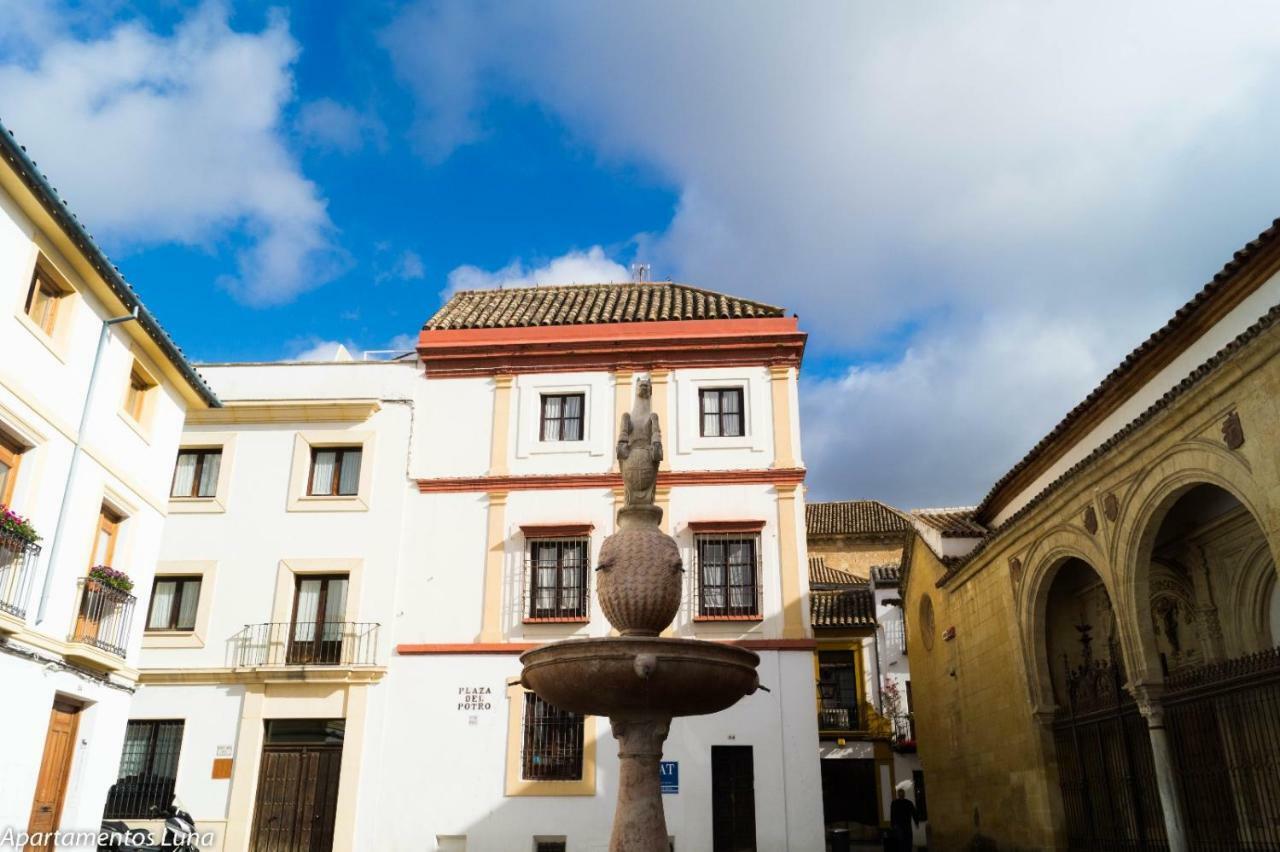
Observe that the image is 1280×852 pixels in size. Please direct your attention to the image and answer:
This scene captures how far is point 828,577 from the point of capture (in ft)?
108

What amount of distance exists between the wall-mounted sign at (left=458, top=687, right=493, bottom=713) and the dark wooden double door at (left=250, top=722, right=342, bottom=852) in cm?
237

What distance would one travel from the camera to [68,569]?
13.2m

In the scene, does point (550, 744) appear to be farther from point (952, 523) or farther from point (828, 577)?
point (828, 577)

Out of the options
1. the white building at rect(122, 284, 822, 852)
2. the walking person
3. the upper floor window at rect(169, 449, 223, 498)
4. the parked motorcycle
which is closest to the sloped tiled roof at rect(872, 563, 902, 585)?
the walking person

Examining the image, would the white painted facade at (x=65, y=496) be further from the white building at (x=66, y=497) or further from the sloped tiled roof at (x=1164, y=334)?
the sloped tiled roof at (x=1164, y=334)

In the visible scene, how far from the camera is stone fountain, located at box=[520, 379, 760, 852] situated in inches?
308

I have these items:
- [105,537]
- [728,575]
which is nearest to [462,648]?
[728,575]

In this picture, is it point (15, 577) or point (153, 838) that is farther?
point (153, 838)

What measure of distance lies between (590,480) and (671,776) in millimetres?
5841

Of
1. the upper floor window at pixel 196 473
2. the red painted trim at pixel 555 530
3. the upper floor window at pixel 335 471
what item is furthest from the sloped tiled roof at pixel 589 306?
the upper floor window at pixel 196 473

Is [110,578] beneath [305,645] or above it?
above

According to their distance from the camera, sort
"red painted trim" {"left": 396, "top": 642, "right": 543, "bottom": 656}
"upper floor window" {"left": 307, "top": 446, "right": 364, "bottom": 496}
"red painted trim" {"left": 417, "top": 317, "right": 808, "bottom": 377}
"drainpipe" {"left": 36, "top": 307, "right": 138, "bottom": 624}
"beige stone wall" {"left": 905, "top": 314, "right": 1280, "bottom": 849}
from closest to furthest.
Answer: "beige stone wall" {"left": 905, "top": 314, "right": 1280, "bottom": 849} → "drainpipe" {"left": 36, "top": 307, "right": 138, "bottom": 624} → "red painted trim" {"left": 396, "top": 642, "right": 543, "bottom": 656} → "upper floor window" {"left": 307, "top": 446, "right": 364, "bottom": 496} → "red painted trim" {"left": 417, "top": 317, "right": 808, "bottom": 377}

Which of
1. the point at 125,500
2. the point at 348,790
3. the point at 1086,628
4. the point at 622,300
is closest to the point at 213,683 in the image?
the point at 348,790

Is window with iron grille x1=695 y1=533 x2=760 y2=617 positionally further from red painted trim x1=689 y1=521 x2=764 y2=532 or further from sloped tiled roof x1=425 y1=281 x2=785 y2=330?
sloped tiled roof x1=425 y1=281 x2=785 y2=330
